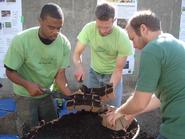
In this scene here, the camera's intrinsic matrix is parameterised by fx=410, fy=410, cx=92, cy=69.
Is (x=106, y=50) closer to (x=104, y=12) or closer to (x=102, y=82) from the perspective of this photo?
(x=102, y=82)

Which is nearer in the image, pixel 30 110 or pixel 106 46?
pixel 30 110

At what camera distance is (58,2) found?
5.56 metres

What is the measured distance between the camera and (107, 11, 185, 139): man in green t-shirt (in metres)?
2.48

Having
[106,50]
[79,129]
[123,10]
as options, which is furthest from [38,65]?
[123,10]

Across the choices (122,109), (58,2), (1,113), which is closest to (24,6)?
(58,2)

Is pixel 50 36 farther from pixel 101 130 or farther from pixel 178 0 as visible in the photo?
pixel 178 0

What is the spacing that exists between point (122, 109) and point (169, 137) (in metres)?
0.37

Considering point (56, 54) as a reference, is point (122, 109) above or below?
below

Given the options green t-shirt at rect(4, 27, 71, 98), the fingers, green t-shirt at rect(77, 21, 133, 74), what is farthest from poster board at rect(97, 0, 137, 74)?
the fingers

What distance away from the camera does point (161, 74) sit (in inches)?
100

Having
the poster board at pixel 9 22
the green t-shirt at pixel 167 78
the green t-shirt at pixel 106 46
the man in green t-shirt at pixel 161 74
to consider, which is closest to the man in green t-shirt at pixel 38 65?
the green t-shirt at pixel 106 46

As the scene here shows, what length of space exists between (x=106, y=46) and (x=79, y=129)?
128 centimetres

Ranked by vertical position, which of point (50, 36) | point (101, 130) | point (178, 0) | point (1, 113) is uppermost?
point (178, 0)

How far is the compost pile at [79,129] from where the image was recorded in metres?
2.97
